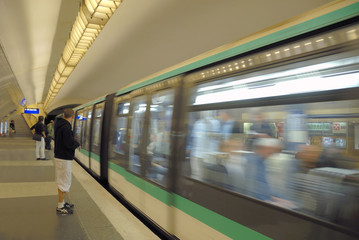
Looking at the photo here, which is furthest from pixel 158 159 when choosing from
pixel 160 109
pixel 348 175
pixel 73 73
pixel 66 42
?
pixel 73 73

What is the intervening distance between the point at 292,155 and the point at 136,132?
3422 mm

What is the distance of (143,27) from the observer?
28.0 feet

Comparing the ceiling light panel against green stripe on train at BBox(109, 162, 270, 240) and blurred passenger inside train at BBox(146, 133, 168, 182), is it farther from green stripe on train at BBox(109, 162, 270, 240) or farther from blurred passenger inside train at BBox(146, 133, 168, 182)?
green stripe on train at BBox(109, 162, 270, 240)

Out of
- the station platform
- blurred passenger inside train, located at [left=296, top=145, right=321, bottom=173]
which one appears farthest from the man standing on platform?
blurred passenger inside train, located at [left=296, top=145, right=321, bottom=173]

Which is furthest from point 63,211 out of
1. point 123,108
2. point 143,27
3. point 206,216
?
point 143,27

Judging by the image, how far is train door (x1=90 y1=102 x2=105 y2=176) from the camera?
793 cm

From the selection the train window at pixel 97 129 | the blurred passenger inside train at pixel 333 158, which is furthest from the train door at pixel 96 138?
the blurred passenger inside train at pixel 333 158

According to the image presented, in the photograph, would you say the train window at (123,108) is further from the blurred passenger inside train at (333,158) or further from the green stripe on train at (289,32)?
the blurred passenger inside train at (333,158)

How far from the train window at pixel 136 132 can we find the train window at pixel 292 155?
6.65 feet

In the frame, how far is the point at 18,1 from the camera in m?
7.01

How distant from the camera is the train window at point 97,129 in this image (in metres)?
8.03

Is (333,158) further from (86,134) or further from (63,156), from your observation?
(86,134)

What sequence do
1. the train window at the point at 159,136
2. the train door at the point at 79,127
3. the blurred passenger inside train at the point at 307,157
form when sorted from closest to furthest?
the blurred passenger inside train at the point at 307,157
the train window at the point at 159,136
the train door at the point at 79,127

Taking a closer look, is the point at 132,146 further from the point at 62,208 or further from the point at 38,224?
the point at 38,224
